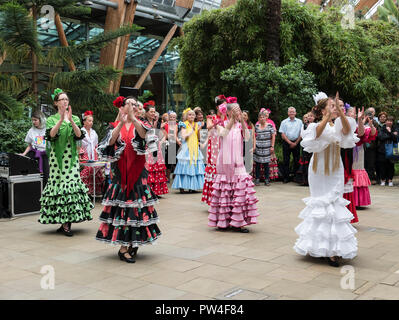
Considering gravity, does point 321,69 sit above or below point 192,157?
above

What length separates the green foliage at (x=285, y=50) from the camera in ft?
45.4

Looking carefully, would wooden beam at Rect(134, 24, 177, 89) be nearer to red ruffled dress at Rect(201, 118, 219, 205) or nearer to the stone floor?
red ruffled dress at Rect(201, 118, 219, 205)

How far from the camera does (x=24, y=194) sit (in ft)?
27.1

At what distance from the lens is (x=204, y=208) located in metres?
8.99

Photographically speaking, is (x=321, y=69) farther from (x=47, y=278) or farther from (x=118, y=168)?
(x=47, y=278)

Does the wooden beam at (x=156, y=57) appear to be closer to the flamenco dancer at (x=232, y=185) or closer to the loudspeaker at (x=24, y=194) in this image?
the loudspeaker at (x=24, y=194)

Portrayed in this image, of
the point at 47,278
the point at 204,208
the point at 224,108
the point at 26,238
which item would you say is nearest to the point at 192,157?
the point at 204,208

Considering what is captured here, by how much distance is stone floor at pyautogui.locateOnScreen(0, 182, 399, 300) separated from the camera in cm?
430

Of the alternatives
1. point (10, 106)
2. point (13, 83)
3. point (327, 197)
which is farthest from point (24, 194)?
point (327, 197)

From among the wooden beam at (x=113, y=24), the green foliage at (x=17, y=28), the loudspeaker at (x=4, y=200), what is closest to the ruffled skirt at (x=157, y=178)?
the loudspeaker at (x=4, y=200)

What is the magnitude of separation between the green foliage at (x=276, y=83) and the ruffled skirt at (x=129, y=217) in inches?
317

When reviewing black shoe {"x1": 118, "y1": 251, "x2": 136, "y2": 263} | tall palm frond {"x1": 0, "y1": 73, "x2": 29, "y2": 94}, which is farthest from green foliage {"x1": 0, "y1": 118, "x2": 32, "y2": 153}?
black shoe {"x1": 118, "y1": 251, "x2": 136, "y2": 263}

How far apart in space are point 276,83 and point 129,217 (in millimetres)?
8474
